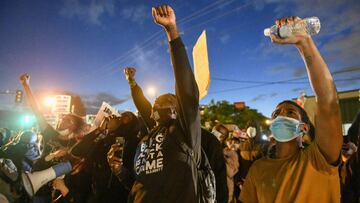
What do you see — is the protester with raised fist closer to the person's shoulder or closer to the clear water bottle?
the person's shoulder

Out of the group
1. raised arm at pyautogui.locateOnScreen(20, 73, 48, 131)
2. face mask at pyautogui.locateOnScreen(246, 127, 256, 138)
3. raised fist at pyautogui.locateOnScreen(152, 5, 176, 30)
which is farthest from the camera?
face mask at pyautogui.locateOnScreen(246, 127, 256, 138)

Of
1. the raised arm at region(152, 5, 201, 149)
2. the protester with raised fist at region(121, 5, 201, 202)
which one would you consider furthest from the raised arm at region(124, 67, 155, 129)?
the raised arm at region(152, 5, 201, 149)

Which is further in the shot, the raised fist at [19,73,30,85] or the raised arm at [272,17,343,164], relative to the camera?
the raised fist at [19,73,30,85]

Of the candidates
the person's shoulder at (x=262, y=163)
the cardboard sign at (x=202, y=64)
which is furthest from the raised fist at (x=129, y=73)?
the person's shoulder at (x=262, y=163)

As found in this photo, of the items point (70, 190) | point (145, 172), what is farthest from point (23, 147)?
point (145, 172)

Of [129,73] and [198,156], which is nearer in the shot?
[198,156]

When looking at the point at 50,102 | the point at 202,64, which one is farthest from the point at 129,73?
the point at 50,102

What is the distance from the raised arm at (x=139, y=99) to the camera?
4762mm

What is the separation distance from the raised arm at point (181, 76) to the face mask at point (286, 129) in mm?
694

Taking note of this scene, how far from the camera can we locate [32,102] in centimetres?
659

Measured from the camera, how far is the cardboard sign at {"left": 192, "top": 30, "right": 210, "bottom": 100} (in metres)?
3.27

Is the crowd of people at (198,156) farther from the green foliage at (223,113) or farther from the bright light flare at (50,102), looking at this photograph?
the green foliage at (223,113)

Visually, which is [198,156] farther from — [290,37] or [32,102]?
[32,102]

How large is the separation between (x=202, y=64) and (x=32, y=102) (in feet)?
15.2
